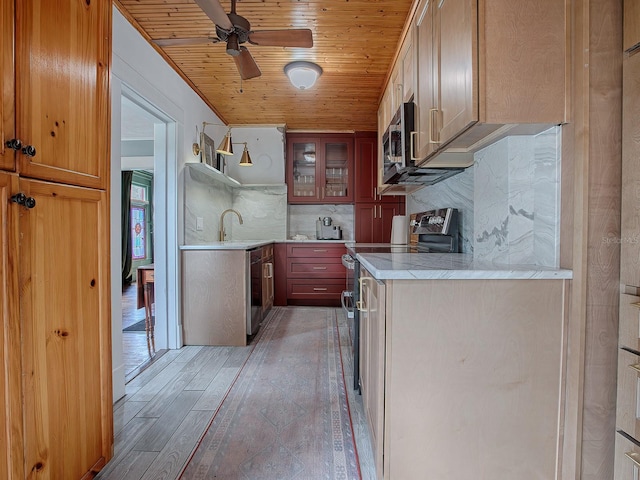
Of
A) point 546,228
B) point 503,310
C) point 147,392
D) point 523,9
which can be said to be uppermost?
point 523,9

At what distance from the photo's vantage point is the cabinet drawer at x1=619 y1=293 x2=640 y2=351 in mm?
1003

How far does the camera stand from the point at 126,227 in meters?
6.18

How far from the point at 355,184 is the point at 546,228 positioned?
3219 millimetres

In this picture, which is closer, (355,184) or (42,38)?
(42,38)

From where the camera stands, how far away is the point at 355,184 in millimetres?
4352

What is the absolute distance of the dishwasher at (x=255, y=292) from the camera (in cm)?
290

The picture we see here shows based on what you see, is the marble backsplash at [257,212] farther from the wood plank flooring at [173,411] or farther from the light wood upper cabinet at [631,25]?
the light wood upper cabinet at [631,25]

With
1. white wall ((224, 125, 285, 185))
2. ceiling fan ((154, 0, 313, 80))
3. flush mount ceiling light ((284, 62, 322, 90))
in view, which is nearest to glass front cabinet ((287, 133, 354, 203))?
white wall ((224, 125, 285, 185))

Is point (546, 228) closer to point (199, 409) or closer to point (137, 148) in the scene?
point (199, 409)

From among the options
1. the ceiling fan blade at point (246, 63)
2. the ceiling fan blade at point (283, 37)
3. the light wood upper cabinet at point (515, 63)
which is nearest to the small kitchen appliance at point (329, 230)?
the ceiling fan blade at point (246, 63)

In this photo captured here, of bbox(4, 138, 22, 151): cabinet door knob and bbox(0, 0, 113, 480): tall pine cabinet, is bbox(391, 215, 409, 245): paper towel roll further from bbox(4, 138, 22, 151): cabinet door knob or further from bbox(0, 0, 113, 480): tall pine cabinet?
bbox(4, 138, 22, 151): cabinet door knob

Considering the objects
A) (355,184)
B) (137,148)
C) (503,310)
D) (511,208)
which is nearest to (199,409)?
(503,310)

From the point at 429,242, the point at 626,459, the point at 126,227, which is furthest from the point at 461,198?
the point at 126,227

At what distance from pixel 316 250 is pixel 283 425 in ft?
8.70
